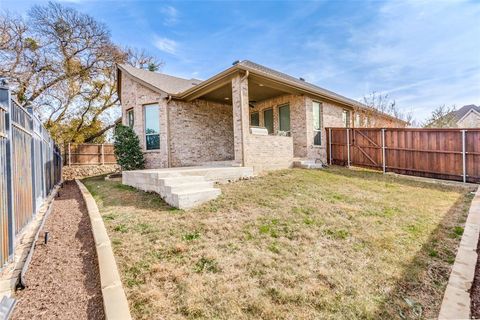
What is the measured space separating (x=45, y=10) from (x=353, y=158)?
20666mm

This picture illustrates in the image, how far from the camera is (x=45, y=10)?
15398 mm

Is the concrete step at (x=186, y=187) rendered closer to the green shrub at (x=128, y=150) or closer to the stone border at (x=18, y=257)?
the stone border at (x=18, y=257)

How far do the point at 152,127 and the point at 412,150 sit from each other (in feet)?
35.6

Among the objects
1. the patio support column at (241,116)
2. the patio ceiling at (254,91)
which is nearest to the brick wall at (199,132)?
the patio ceiling at (254,91)

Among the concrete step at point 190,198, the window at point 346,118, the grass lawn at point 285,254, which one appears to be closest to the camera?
the grass lawn at point 285,254

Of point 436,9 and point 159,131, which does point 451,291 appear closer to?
point 436,9

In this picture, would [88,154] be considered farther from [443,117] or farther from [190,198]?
[443,117]

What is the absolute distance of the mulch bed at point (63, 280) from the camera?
216 centimetres

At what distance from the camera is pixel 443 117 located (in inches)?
602

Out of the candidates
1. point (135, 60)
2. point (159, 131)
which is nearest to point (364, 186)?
point (159, 131)

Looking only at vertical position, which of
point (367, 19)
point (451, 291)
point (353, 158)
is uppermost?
point (367, 19)

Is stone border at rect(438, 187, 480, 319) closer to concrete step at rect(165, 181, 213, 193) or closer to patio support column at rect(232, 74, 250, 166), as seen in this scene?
concrete step at rect(165, 181, 213, 193)

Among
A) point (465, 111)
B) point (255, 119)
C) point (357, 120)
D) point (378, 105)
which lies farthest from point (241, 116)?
point (465, 111)

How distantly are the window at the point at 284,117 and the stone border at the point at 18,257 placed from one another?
9.96 metres
